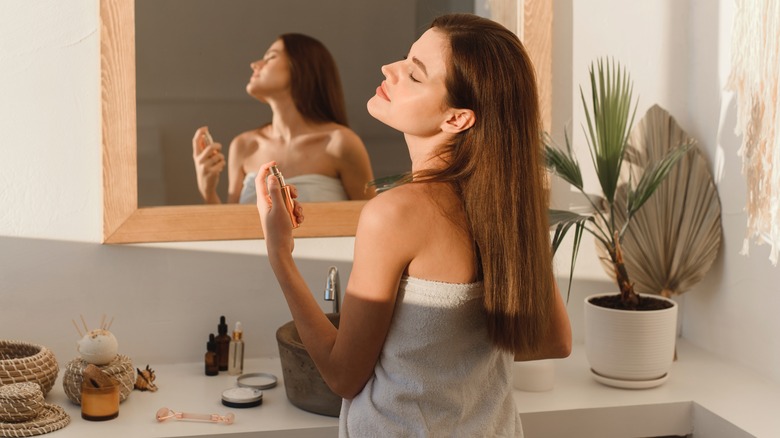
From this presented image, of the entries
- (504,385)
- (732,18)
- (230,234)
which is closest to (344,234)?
(230,234)

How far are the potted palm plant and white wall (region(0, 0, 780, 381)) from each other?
0.57ft

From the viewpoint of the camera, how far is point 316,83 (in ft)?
6.65

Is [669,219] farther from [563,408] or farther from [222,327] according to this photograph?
[222,327]

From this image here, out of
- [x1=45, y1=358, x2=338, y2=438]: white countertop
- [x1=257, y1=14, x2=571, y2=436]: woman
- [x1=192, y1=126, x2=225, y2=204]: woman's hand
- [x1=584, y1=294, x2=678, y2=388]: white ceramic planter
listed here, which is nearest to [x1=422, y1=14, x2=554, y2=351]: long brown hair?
[x1=257, y1=14, x2=571, y2=436]: woman

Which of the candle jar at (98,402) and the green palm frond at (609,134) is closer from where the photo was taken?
the candle jar at (98,402)

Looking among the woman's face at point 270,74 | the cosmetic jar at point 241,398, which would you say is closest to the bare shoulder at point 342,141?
the woman's face at point 270,74

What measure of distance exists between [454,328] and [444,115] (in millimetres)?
288

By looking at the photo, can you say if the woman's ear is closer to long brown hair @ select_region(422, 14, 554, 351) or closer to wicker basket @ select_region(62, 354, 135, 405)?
long brown hair @ select_region(422, 14, 554, 351)

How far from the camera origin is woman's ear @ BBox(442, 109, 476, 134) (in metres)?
1.24

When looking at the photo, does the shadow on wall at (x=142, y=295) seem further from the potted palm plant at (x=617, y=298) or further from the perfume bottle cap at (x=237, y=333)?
the potted palm plant at (x=617, y=298)

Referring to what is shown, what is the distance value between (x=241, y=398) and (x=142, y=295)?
1.29 feet

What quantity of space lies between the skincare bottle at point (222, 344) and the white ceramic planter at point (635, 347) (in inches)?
31.5

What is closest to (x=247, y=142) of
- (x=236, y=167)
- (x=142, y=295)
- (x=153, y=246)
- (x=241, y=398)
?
(x=236, y=167)

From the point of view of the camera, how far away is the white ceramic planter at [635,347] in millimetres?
1929
